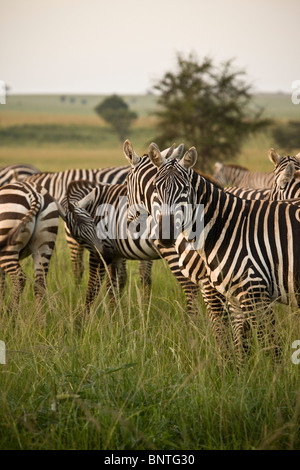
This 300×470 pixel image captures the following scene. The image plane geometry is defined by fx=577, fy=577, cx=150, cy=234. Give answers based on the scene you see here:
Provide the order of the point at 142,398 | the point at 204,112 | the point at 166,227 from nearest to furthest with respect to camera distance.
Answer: the point at 142,398 < the point at 166,227 < the point at 204,112

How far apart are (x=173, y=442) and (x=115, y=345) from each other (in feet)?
3.38

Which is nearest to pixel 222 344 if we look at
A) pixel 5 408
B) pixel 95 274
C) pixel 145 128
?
pixel 5 408

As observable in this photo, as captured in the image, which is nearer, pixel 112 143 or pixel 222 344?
pixel 222 344

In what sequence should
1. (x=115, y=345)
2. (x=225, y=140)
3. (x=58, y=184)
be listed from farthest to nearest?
(x=225, y=140) < (x=58, y=184) < (x=115, y=345)

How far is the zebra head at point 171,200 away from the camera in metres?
4.07

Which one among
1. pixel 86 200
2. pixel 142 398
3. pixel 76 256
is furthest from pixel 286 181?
pixel 142 398

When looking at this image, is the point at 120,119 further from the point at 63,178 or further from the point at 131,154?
the point at 131,154

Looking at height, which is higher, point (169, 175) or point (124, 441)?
A: point (169, 175)

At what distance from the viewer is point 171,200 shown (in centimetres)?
408

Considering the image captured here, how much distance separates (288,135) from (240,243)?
31970 millimetres

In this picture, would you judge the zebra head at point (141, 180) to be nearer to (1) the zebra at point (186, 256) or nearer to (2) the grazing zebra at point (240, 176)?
(1) the zebra at point (186, 256)

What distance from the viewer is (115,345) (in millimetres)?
4238

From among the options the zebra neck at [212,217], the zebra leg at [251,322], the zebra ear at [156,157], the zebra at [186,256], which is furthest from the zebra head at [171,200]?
the zebra leg at [251,322]

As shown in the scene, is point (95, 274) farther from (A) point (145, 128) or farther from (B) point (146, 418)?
(A) point (145, 128)
